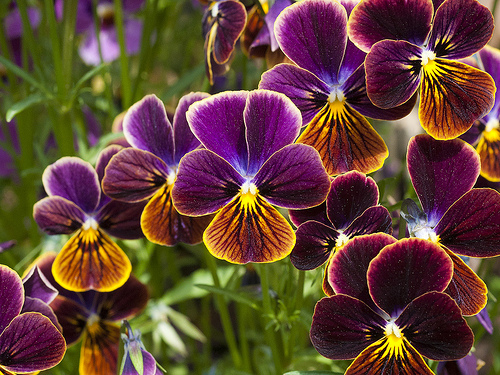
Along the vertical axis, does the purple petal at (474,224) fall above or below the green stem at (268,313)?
above

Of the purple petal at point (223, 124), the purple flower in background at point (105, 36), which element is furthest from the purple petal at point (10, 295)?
the purple flower in background at point (105, 36)

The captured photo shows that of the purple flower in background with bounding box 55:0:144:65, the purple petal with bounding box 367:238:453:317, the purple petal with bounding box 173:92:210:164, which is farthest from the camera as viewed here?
the purple flower in background with bounding box 55:0:144:65

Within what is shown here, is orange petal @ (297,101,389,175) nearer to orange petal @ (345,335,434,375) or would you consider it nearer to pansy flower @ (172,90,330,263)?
pansy flower @ (172,90,330,263)

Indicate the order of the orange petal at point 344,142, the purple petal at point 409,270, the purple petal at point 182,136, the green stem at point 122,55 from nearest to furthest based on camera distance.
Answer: the purple petal at point 409,270, the orange petal at point 344,142, the purple petal at point 182,136, the green stem at point 122,55

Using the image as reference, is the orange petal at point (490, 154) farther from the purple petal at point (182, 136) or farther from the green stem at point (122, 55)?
the green stem at point (122, 55)

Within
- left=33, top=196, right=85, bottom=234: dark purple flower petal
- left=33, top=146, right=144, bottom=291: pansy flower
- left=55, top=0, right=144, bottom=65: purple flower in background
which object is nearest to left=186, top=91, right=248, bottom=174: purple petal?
left=33, top=146, right=144, bottom=291: pansy flower

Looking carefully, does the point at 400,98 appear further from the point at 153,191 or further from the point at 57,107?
the point at 57,107

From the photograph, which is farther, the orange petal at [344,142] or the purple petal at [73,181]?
the purple petal at [73,181]
